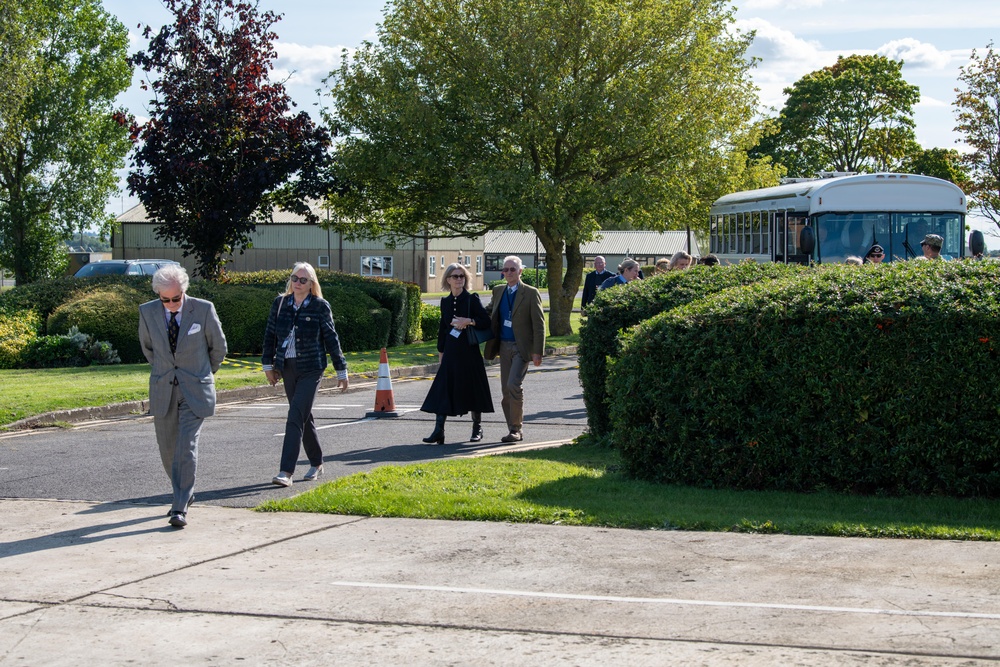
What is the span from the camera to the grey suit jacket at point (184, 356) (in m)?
8.37

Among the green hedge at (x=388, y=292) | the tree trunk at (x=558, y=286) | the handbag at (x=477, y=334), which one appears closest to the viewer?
the handbag at (x=477, y=334)

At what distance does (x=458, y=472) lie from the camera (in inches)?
385

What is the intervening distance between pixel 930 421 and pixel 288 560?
4.69 meters

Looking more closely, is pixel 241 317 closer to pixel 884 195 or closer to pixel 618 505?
pixel 884 195

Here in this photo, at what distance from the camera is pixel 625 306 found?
446 inches

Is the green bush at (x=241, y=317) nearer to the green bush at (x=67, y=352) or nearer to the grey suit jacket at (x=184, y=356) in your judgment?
the green bush at (x=67, y=352)

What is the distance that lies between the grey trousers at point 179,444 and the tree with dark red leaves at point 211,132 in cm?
1795

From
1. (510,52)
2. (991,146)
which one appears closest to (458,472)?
(510,52)

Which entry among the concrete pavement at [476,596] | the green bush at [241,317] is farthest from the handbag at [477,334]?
the green bush at [241,317]

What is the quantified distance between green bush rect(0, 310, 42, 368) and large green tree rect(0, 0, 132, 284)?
75.2ft

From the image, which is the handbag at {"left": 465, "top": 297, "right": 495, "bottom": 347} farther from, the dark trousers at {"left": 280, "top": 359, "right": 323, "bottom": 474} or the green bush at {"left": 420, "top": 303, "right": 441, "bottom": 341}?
the green bush at {"left": 420, "top": 303, "right": 441, "bottom": 341}

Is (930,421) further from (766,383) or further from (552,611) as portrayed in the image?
(552,611)

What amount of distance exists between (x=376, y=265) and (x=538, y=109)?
1527 inches

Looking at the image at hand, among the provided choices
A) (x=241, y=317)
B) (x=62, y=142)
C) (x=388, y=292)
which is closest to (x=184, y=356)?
(x=241, y=317)
